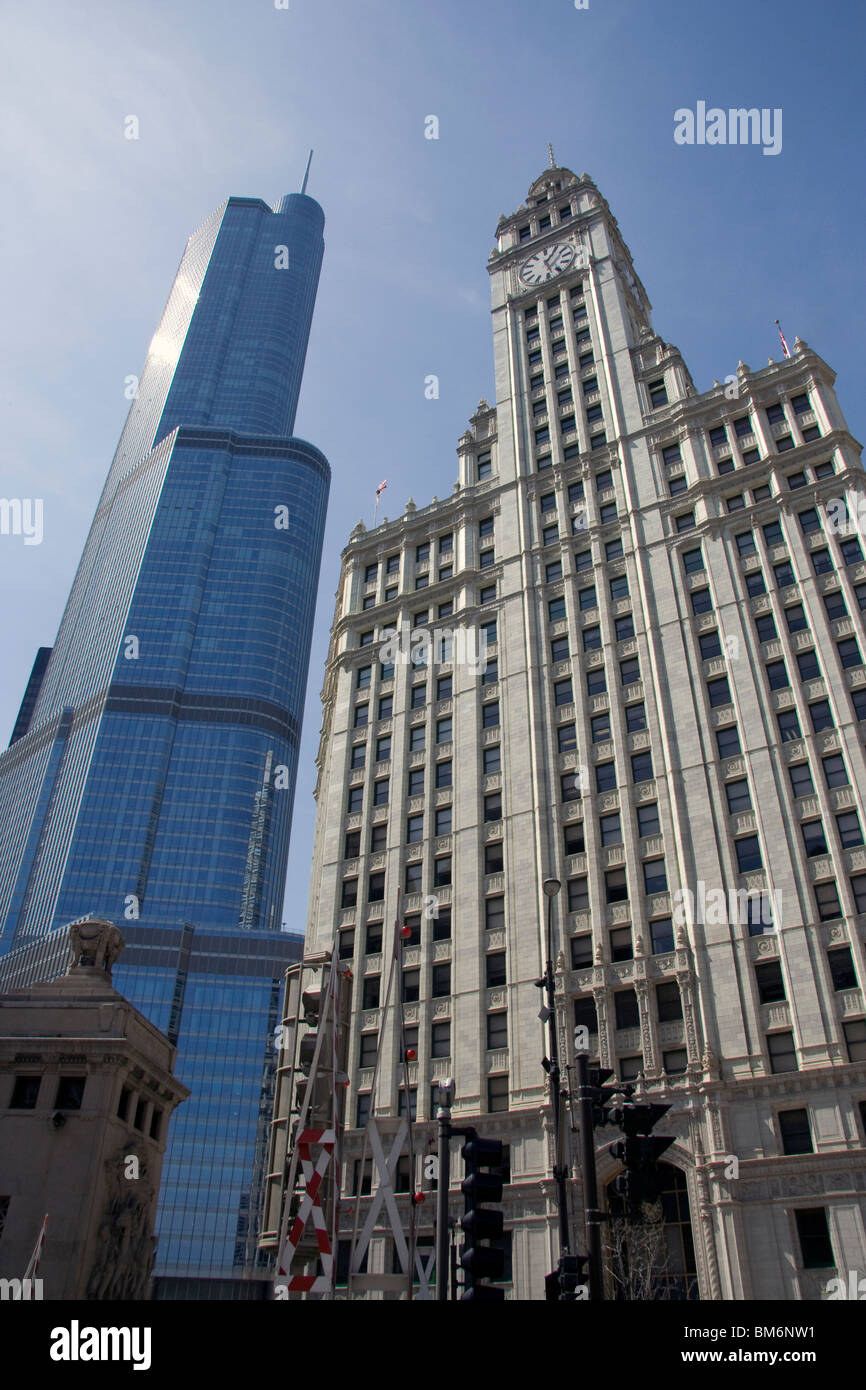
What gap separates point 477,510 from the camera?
67812 mm

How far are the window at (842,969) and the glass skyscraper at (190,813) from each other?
111 metres

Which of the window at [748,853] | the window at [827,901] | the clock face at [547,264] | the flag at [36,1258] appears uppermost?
the clock face at [547,264]

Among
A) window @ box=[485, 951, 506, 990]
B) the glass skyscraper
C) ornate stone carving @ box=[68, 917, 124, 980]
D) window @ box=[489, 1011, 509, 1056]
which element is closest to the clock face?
window @ box=[485, 951, 506, 990]

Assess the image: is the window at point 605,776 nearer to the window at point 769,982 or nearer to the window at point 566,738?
the window at point 566,738

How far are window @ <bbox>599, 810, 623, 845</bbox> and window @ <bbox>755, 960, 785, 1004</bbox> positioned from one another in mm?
9581

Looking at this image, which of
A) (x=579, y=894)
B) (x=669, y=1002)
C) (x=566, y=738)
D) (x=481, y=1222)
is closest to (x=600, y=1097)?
(x=481, y=1222)

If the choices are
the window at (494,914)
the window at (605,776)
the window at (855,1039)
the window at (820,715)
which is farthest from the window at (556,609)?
the window at (855,1039)

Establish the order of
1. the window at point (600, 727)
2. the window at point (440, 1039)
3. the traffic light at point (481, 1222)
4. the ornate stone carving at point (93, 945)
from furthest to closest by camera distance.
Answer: the window at point (600, 727), the window at point (440, 1039), the ornate stone carving at point (93, 945), the traffic light at point (481, 1222)

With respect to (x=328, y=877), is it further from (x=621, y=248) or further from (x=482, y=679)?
(x=621, y=248)

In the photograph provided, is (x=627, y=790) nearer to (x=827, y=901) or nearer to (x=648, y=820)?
(x=648, y=820)

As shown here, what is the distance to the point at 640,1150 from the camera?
14281 millimetres

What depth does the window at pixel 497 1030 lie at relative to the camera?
46312mm

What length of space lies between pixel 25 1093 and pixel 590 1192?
16.1 meters

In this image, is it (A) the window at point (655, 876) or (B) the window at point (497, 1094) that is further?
(A) the window at point (655, 876)
